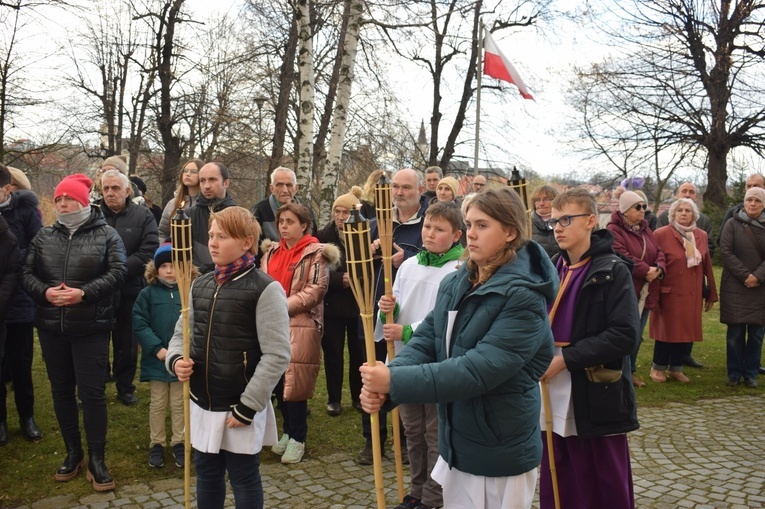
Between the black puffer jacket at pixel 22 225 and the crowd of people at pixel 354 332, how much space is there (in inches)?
0.7

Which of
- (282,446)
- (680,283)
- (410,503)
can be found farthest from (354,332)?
(680,283)

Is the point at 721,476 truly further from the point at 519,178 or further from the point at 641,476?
the point at 519,178

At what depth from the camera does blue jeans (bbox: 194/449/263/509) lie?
353cm

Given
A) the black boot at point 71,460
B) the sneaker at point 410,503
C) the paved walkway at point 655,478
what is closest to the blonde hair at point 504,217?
the sneaker at point 410,503

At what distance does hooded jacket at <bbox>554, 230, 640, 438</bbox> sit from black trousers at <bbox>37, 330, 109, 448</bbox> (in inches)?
131

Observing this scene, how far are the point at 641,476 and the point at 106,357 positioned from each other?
14.0 feet

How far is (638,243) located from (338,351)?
3.73 metres

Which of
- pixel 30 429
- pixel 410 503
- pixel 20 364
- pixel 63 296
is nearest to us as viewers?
pixel 410 503

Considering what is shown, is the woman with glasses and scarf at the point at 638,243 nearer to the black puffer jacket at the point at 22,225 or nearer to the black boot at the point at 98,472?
the black boot at the point at 98,472

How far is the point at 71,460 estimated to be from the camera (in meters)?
4.78

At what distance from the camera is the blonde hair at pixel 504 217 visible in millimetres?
2725

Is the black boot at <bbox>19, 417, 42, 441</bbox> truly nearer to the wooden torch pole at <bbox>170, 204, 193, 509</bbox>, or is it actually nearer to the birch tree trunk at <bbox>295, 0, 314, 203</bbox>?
the wooden torch pole at <bbox>170, 204, 193, 509</bbox>

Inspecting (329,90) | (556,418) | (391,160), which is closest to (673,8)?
(391,160)

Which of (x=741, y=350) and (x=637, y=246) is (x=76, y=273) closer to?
(x=637, y=246)
